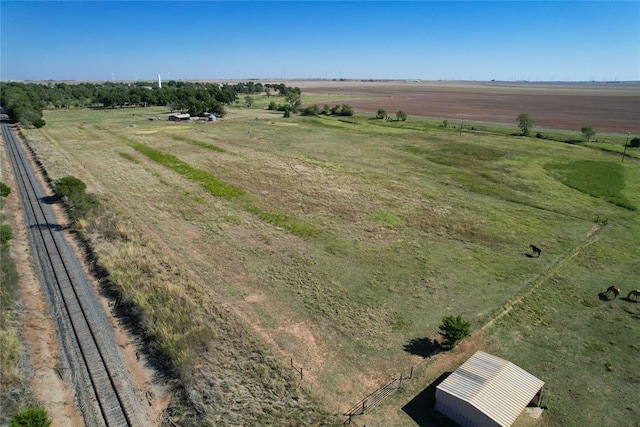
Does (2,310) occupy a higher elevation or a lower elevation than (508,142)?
lower

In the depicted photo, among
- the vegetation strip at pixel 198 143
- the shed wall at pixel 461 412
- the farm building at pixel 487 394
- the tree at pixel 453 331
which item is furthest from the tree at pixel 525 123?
the shed wall at pixel 461 412

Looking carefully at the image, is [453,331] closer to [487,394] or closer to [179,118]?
[487,394]

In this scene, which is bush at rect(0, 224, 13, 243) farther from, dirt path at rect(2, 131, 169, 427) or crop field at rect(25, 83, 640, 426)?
crop field at rect(25, 83, 640, 426)

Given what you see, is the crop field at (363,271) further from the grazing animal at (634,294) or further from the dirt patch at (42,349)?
the dirt patch at (42,349)

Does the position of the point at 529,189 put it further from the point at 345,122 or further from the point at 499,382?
the point at 345,122

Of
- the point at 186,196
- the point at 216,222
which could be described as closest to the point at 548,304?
the point at 216,222
